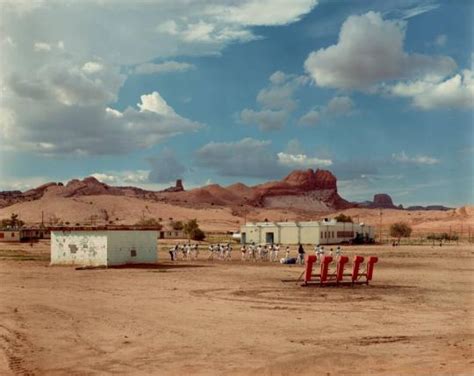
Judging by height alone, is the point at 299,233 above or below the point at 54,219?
below

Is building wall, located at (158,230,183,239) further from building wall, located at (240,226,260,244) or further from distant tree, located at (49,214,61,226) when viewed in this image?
distant tree, located at (49,214,61,226)

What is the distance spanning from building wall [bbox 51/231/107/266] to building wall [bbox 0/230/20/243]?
141ft

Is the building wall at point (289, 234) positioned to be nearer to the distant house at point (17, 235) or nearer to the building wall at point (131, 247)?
the distant house at point (17, 235)

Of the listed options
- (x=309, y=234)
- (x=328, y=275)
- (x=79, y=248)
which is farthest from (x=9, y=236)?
(x=328, y=275)

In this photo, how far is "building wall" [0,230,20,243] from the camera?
3265 inches

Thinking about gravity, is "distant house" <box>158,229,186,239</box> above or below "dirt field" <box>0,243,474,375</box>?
above

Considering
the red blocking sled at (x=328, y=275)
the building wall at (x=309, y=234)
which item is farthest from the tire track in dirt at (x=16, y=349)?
the building wall at (x=309, y=234)

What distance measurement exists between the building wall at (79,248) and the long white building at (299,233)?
46145mm

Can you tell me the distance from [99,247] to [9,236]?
4754 cm

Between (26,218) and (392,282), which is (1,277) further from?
(26,218)

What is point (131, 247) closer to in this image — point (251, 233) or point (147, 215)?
point (251, 233)

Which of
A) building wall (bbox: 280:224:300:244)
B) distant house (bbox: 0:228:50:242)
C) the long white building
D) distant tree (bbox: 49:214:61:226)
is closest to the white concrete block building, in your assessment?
distant house (bbox: 0:228:50:242)

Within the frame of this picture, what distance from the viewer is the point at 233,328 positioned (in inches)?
653

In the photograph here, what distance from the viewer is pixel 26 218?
147 metres
